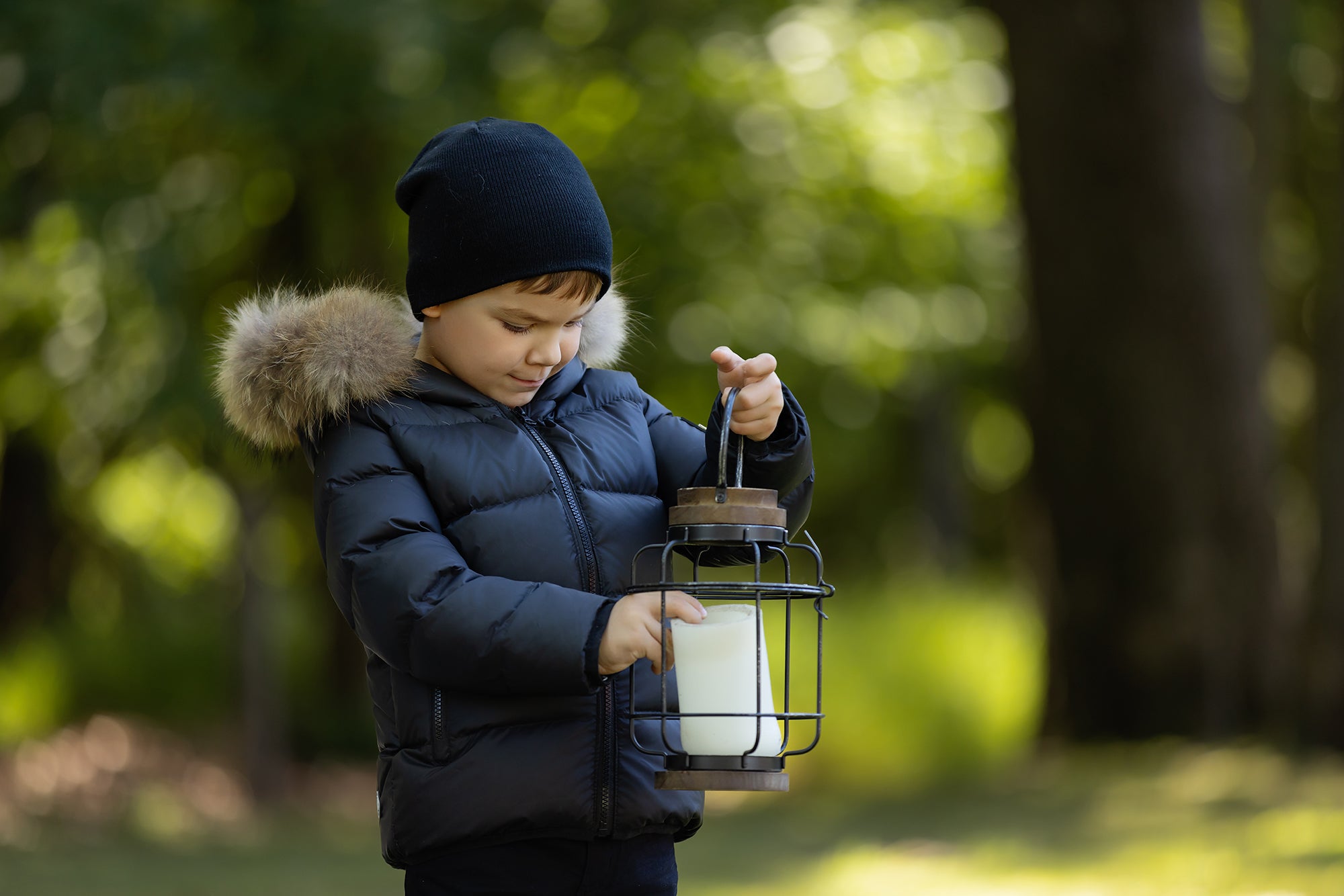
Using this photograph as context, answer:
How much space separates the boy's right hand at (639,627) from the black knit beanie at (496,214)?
602 mm

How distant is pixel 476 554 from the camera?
98.4 inches

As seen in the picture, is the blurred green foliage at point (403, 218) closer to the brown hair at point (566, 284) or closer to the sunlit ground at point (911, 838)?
the sunlit ground at point (911, 838)

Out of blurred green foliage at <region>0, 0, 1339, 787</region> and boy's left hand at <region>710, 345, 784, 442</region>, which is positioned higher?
blurred green foliage at <region>0, 0, 1339, 787</region>

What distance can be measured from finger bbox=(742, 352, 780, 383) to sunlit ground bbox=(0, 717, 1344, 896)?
3.63 m

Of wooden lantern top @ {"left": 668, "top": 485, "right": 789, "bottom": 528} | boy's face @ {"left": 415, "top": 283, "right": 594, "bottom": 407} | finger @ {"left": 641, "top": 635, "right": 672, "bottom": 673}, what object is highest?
boy's face @ {"left": 415, "top": 283, "right": 594, "bottom": 407}

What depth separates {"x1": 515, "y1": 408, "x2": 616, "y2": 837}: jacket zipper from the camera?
97.5 inches

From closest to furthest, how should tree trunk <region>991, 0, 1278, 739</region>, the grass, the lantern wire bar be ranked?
the lantern wire bar → the grass → tree trunk <region>991, 0, 1278, 739</region>

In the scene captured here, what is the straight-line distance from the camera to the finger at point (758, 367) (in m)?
2.48

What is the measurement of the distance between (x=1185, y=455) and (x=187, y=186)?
627 centimetres

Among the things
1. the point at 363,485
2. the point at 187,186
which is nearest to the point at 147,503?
the point at 187,186

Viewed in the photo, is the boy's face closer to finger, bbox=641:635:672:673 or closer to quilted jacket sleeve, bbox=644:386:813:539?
quilted jacket sleeve, bbox=644:386:813:539

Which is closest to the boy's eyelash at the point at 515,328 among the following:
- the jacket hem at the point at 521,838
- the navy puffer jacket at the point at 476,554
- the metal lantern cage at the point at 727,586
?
the navy puffer jacket at the point at 476,554

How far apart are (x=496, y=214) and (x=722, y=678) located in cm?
86

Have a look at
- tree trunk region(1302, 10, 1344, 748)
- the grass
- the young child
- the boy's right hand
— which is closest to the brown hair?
the young child
